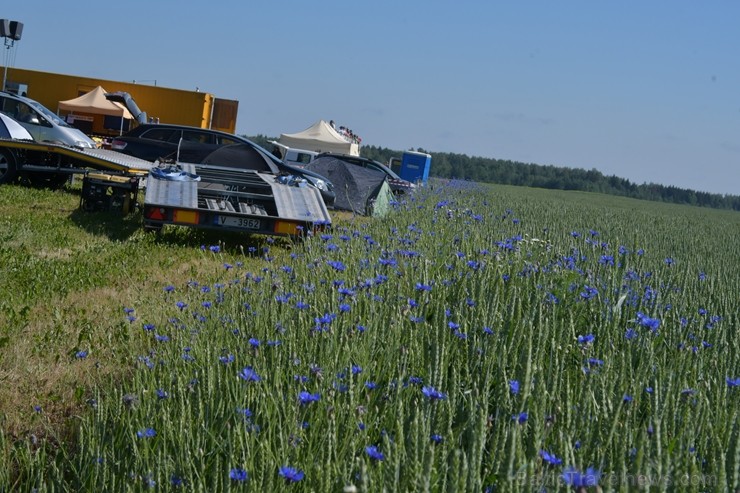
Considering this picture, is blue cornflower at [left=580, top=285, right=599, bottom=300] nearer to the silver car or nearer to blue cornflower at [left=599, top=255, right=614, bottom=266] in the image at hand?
blue cornflower at [left=599, top=255, right=614, bottom=266]

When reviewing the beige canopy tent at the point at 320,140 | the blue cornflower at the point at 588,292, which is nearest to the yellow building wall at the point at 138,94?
the beige canopy tent at the point at 320,140

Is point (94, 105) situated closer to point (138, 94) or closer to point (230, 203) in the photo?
point (138, 94)

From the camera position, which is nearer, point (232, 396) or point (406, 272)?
point (232, 396)

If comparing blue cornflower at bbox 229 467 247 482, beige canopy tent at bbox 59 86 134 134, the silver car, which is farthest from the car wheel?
beige canopy tent at bbox 59 86 134 134

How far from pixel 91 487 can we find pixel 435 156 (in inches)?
3625

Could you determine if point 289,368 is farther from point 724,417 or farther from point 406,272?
point 406,272

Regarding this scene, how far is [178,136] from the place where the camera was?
17.4m

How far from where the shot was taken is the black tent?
17.3m

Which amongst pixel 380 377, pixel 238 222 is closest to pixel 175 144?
pixel 238 222

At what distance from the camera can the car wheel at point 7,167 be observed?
15000 millimetres

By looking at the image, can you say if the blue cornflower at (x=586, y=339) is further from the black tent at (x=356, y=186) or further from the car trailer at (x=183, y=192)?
the black tent at (x=356, y=186)

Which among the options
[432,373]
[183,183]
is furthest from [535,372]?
[183,183]

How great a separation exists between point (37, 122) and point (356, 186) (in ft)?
21.2

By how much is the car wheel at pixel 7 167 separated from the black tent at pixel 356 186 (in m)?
5.50
